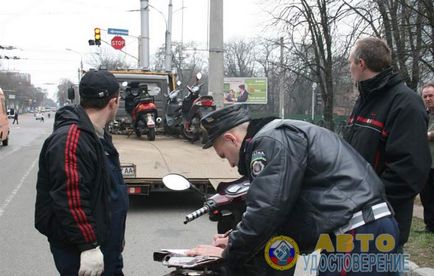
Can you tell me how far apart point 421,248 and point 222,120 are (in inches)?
163

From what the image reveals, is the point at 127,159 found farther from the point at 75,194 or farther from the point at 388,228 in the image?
the point at 388,228

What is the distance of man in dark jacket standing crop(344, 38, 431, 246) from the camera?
3.09m

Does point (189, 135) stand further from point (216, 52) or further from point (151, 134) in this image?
point (216, 52)

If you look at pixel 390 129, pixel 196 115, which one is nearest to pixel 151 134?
pixel 196 115

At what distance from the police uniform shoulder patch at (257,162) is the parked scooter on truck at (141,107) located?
9233mm

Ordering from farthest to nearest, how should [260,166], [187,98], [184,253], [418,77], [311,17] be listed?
[311,17] → [418,77] → [187,98] → [184,253] → [260,166]

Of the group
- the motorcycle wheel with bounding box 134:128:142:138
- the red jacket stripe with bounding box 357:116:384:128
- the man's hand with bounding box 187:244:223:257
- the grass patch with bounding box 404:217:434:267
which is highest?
the red jacket stripe with bounding box 357:116:384:128

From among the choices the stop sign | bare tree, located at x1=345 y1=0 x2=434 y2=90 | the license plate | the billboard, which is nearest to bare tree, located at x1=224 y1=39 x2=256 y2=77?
the billboard

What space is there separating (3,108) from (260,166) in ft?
70.2

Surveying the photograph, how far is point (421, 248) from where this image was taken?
19.0 ft

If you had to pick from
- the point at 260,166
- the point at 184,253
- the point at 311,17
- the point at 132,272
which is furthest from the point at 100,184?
the point at 311,17

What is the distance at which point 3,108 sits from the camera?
21.6 m

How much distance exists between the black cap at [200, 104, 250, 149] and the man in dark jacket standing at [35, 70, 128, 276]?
2.13ft

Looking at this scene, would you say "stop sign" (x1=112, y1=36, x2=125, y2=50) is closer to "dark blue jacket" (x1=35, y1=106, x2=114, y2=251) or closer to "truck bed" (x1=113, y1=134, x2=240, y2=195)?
"truck bed" (x1=113, y1=134, x2=240, y2=195)
